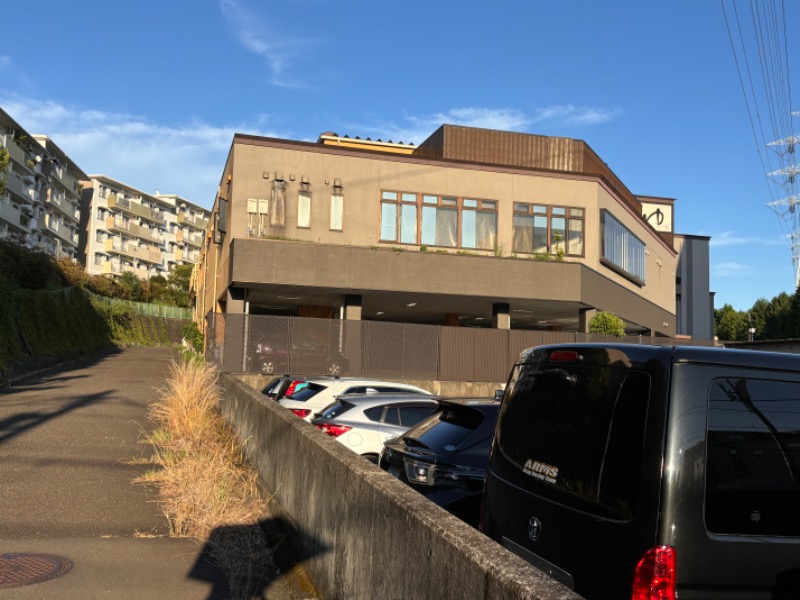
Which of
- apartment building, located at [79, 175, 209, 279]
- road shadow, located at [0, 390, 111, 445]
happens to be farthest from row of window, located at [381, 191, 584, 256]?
apartment building, located at [79, 175, 209, 279]

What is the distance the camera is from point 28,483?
30.7 feet

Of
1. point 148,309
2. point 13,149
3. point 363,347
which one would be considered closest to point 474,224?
point 363,347

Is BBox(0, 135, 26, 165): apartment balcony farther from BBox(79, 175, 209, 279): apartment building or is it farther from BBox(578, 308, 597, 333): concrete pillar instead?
BBox(578, 308, 597, 333): concrete pillar

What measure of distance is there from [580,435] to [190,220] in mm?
117317

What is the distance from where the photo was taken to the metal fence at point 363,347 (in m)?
27.0

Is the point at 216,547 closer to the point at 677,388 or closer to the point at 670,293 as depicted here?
the point at 677,388

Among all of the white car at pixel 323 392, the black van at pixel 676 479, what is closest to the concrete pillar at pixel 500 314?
the white car at pixel 323 392

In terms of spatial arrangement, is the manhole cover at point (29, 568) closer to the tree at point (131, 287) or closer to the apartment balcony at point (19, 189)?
the apartment balcony at point (19, 189)

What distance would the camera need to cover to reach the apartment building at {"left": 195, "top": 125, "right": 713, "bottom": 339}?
29.1 meters

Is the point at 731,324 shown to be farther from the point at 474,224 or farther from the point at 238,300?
the point at 238,300

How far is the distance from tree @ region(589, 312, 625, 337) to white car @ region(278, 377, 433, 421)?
63.0 ft

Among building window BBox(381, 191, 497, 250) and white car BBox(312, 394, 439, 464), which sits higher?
building window BBox(381, 191, 497, 250)

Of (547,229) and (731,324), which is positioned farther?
(731,324)

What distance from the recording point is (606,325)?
31438mm
